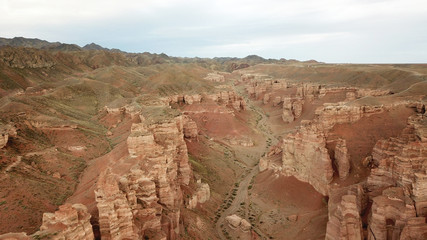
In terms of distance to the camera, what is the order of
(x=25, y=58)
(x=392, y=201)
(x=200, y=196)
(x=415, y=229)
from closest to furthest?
1. (x=415, y=229)
2. (x=392, y=201)
3. (x=200, y=196)
4. (x=25, y=58)

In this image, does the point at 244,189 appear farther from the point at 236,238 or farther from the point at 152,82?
the point at 152,82

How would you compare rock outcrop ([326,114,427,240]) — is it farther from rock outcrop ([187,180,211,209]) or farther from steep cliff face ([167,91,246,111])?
steep cliff face ([167,91,246,111])

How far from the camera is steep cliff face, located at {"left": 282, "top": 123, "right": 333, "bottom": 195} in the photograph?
49.0 metres

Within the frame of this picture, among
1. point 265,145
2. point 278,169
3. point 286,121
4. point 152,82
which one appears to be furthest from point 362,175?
point 152,82

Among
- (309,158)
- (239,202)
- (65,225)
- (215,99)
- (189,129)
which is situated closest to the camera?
(65,225)

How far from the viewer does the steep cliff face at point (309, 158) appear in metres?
49.0

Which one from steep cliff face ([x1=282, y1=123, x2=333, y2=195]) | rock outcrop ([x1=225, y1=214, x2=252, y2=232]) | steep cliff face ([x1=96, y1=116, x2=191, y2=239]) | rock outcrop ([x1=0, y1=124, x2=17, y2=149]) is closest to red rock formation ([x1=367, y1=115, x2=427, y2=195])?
steep cliff face ([x1=282, y1=123, x2=333, y2=195])

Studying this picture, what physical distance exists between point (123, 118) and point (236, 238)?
58545mm

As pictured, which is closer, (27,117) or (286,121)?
(27,117)

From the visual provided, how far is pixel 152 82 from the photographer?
5915 inches

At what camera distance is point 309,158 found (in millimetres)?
52188

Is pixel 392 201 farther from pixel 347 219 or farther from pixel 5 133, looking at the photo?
pixel 5 133

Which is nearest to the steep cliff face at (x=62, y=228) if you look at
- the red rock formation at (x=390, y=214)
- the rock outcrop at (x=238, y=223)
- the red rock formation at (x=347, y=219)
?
the red rock formation at (x=347, y=219)

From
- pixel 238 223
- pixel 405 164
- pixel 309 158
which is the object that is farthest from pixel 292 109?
pixel 405 164
